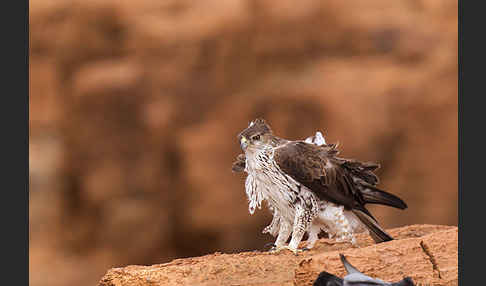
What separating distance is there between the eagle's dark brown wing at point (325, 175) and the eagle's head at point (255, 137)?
78mm

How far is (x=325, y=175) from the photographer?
3.95 m

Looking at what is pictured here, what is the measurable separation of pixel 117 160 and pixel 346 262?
2977 millimetres

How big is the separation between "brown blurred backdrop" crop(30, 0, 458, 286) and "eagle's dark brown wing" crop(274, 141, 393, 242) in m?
1.60

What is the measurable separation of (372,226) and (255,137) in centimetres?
82

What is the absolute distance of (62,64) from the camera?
5.86 m

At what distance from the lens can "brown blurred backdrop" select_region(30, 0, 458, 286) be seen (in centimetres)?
573

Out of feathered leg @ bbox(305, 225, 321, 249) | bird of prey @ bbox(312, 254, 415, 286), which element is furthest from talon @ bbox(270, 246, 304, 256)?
bird of prey @ bbox(312, 254, 415, 286)

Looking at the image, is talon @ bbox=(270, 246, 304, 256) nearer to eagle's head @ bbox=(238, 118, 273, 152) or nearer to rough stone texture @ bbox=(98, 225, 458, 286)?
rough stone texture @ bbox=(98, 225, 458, 286)

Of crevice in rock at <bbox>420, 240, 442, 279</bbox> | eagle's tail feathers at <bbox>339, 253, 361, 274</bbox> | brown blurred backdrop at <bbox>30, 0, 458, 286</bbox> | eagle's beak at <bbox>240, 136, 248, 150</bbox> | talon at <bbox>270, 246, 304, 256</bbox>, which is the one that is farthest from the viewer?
brown blurred backdrop at <bbox>30, 0, 458, 286</bbox>

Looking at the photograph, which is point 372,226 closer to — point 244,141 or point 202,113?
point 244,141

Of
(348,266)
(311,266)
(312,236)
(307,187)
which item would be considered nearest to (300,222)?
(307,187)

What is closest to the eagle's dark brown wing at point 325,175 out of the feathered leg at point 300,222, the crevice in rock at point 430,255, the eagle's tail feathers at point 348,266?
the feathered leg at point 300,222

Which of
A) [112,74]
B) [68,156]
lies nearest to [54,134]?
[68,156]

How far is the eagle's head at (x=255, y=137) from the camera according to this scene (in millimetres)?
3873
